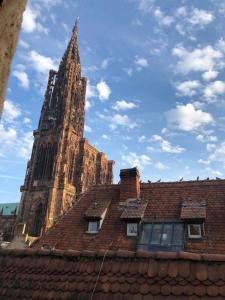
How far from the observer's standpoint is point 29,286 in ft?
21.2

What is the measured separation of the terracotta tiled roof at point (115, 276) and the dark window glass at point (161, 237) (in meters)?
7.20

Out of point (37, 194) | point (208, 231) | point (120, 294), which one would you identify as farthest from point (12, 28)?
point (37, 194)

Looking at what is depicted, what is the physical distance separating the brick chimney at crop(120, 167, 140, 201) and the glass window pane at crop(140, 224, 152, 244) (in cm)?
209

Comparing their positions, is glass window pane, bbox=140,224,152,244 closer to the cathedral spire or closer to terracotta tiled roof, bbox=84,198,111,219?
terracotta tiled roof, bbox=84,198,111,219

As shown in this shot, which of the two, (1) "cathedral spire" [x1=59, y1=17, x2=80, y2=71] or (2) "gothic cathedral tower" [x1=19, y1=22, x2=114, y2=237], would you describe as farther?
(1) "cathedral spire" [x1=59, y1=17, x2=80, y2=71]

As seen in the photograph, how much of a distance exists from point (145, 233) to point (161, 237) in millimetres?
716

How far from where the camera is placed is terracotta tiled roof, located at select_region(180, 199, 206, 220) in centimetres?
1379

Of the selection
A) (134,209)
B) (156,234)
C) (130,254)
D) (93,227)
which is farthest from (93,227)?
(130,254)

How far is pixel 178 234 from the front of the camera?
1355 centimetres

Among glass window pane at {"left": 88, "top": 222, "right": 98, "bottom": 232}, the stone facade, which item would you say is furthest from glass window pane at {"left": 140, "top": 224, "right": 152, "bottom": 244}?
the stone facade

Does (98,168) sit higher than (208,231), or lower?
higher

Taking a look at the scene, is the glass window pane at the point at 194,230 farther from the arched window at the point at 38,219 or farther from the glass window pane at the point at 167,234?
the arched window at the point at 38,219

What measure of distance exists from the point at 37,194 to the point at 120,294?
6241 centimetres

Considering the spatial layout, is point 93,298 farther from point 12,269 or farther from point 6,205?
point 6,205
